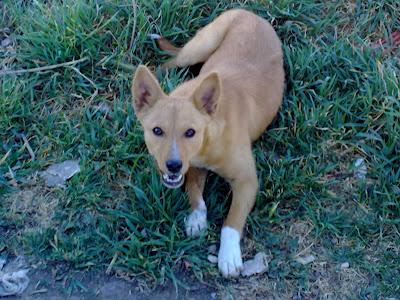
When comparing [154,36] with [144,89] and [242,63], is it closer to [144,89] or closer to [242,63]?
[242,63]

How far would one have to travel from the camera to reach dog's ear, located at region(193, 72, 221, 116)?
412cm

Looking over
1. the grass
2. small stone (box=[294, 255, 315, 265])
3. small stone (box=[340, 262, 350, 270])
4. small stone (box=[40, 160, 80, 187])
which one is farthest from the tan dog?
small stone (box=[40, 160, 80, 187])

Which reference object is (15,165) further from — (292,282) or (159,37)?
(292,282)

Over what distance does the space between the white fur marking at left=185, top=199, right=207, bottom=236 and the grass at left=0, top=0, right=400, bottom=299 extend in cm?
6

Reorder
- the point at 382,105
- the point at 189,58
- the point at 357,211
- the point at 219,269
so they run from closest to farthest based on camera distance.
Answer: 1. the point at 219,269
2. the point at 357,211
3. the point at 382,105
4. the point at 189,58

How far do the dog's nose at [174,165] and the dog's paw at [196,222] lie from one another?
1.72 feet

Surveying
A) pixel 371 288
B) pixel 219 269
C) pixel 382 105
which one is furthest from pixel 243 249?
pixel 382 105

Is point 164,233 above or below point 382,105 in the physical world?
below

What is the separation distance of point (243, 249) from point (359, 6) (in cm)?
238

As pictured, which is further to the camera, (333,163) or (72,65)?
(72,65)

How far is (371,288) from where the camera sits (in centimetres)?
422

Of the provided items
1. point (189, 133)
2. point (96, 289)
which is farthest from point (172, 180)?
point (96, 289)

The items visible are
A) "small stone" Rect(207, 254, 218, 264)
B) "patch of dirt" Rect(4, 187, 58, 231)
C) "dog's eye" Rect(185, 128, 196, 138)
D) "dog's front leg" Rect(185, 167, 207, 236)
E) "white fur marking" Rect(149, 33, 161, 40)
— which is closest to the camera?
"dog's eye" Rect(185, 128, 196, 138)

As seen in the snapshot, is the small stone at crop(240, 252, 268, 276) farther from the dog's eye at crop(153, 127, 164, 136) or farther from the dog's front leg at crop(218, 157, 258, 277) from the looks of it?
the dog's eye at crop(153, 127, 164, 136)
